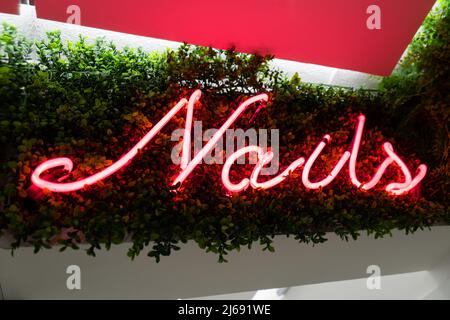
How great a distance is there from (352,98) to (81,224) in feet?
9.07

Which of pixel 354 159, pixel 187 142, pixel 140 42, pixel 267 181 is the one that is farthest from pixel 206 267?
pixel 140 42

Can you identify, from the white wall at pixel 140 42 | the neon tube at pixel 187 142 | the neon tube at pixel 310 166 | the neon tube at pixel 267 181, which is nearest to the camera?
the neon tube at pixel 187 142

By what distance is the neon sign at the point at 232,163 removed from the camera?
2354 millimetres

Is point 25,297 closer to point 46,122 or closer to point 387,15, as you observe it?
point 46,122

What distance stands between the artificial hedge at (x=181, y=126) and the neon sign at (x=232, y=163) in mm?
104

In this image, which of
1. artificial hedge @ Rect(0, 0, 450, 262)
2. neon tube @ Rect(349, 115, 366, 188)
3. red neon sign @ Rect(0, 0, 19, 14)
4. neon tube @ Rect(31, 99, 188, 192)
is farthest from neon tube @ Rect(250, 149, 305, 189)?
red neon sign @ Rect(0, 0, 19, 14)

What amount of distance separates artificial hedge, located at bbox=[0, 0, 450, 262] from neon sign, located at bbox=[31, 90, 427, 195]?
0.34 feet

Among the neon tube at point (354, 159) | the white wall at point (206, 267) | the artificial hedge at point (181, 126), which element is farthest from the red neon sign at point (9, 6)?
the neon tube at point (354, 159)

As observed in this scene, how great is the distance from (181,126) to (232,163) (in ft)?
1.67

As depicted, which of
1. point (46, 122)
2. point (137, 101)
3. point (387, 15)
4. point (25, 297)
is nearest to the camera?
point (46, 122)

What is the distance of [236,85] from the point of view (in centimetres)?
315

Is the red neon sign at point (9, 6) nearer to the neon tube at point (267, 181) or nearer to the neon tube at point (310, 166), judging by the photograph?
the neon tube at point (267, 181)

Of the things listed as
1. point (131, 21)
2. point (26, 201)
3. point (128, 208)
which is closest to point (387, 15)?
point (131, 21)

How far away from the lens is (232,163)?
276 cm
